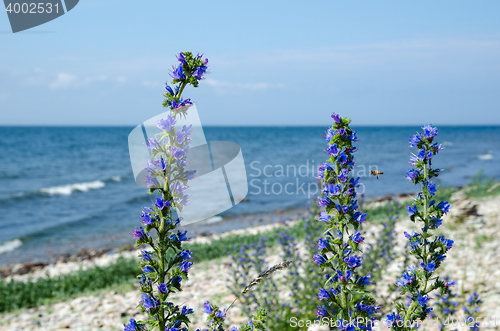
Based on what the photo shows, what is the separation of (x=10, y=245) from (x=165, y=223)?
50.3 ft

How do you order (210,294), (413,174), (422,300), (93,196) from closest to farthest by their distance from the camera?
(422,300) < (413,174) < (210,294) < (93,196)

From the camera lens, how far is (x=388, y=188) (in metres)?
23.8

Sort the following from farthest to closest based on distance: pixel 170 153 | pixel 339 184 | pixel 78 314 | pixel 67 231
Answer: pixel 67 231 < pixel 78 314 < pixel 339 184 < pixel 170 153

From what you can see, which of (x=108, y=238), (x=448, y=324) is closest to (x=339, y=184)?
(x=448, y=324)

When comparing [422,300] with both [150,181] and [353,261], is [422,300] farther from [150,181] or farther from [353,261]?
[150,181]

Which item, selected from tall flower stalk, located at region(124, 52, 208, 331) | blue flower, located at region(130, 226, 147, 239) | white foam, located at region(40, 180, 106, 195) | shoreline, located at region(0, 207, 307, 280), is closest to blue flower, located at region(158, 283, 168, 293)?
tall flower stalk, located at region(124, 52, 208, 331)

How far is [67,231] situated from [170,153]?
16239 millimetres

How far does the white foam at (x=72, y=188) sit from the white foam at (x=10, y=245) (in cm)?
1017

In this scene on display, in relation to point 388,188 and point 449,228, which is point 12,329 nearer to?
point 449,228

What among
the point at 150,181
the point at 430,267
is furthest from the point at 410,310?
the point at 150,181

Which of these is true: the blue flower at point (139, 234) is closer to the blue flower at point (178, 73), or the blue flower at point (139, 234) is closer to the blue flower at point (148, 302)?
the blue flower at point (148, 302)

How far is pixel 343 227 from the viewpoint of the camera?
Answer: 2.45 meters

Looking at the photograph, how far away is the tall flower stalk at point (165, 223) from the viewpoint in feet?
7.02

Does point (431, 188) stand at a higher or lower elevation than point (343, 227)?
higher
